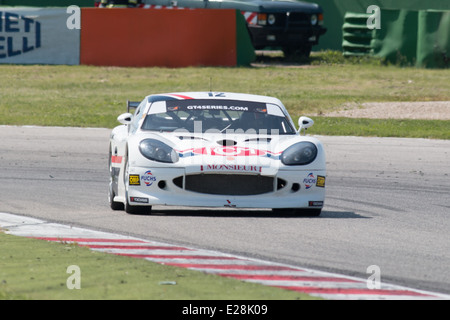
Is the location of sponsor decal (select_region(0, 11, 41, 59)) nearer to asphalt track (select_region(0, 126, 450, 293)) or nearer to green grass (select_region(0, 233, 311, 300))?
asphalt track (select_region(0, 126, 450, 293))

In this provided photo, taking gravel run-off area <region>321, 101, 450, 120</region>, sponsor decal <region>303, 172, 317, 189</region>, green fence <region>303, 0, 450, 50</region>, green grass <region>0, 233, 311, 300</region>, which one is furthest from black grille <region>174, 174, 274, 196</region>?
green fence <region>303, 0, 450, 50</region>

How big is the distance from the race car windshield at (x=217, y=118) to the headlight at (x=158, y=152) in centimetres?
55

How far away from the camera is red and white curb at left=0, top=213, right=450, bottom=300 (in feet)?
19.4

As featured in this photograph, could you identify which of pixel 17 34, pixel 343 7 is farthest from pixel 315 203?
pixel 343 7

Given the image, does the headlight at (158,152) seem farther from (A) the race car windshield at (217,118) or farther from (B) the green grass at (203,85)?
(B) the green grass at (203,85)

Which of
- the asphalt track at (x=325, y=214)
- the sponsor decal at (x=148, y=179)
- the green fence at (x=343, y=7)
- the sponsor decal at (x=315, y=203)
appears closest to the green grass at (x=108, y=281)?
the asphalt track at (x=325, y=214)

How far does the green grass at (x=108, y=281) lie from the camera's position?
5.65 m

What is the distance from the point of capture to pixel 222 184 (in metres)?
9.01

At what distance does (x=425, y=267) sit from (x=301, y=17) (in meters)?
21.6

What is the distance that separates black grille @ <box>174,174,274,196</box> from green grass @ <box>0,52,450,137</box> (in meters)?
11.1

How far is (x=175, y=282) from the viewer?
19.8 feet

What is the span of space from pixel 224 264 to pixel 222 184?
2.29 metres
